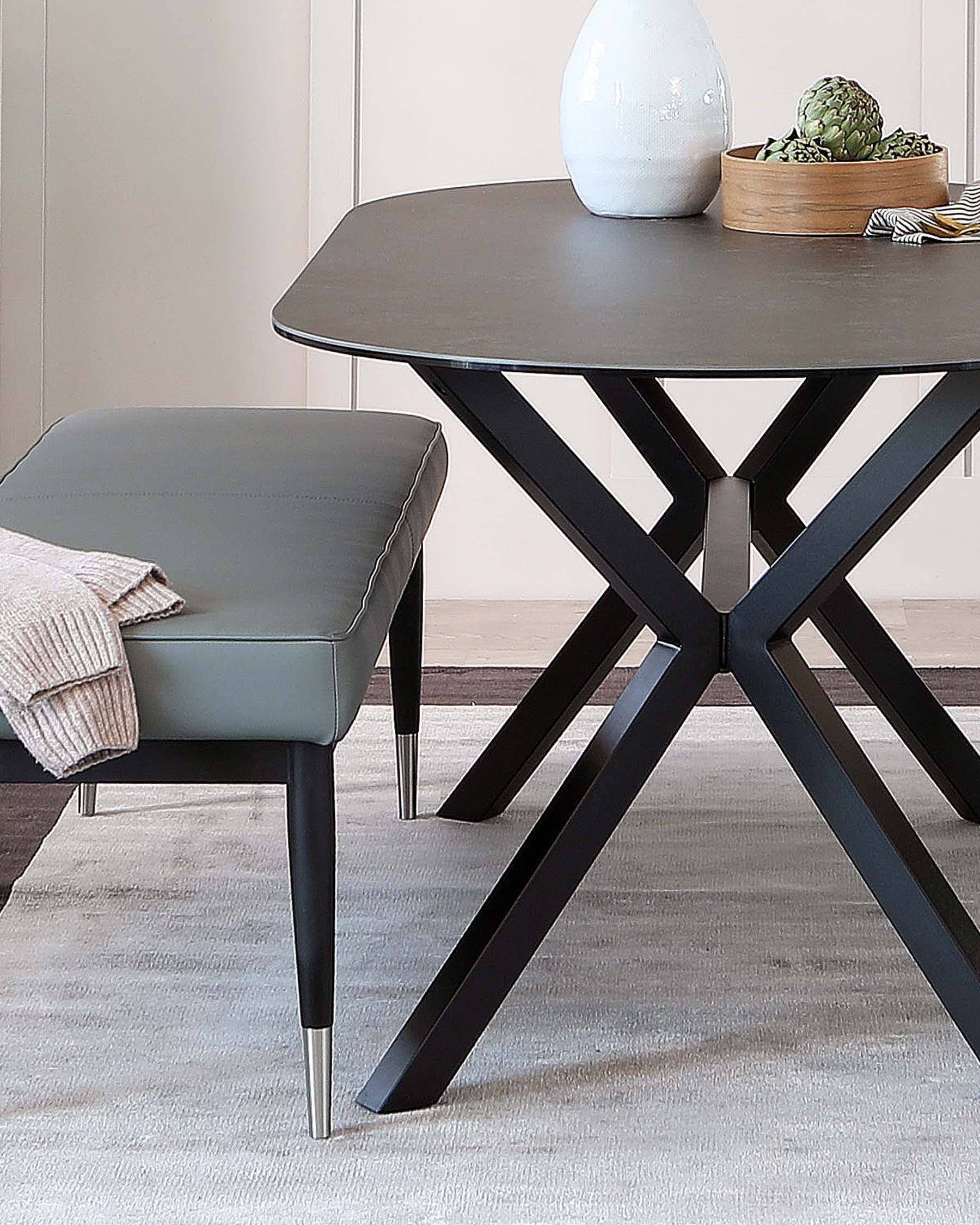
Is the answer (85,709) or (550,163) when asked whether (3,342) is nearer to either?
(550,163)

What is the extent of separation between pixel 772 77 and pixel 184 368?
1317mm

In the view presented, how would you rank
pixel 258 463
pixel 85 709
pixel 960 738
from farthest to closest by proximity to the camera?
pixel 960 738
pixel 258 463
pixel 85 709

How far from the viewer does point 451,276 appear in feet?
5.74

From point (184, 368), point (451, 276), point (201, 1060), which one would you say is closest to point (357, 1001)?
point (201, 1060)

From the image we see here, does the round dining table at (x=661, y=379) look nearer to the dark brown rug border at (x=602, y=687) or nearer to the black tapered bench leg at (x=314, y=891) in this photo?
the black tapered bench leg at (x=314, y=891)

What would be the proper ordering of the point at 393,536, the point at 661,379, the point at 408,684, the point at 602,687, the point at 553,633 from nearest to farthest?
1. the point at 661,379
2. the point at 393,536
3. the point at 408,684
4. the point at 602,687
5. the point at 553,633

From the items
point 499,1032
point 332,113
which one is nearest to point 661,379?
point 499,1032

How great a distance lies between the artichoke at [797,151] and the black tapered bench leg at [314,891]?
87 centimetres

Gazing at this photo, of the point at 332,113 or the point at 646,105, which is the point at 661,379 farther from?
the point at 332,113

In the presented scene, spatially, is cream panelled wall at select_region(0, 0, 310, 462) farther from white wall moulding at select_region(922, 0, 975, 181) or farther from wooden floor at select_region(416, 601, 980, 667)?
white wall moulding at select_region(922, 0, 975, 181)

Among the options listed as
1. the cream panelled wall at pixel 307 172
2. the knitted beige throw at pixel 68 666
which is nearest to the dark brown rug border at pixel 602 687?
the cream panelled wall at pixel 307 172

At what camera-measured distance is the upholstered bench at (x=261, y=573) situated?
1.50 meters

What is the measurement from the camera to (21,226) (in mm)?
3537

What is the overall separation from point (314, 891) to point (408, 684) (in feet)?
2.72
